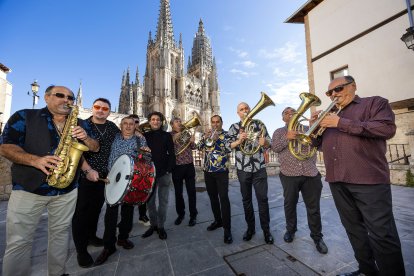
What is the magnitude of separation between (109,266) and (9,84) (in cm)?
2837

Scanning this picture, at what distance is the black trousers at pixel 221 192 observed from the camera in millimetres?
3447

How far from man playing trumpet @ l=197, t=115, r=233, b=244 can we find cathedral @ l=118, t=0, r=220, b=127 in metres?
44.7

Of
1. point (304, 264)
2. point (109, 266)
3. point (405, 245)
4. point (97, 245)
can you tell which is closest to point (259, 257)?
point (304, 264)

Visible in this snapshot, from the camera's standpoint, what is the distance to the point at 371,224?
1983 mm

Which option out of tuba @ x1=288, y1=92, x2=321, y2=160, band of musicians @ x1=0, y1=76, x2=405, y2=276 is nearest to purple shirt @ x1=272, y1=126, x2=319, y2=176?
band of musicians @ x1=0, y1=76, x2=405, y2=276

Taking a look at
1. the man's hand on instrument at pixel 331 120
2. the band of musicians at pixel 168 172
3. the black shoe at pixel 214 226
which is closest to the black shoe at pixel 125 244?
the band of musicians at pixel 168 172

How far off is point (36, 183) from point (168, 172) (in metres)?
2.22

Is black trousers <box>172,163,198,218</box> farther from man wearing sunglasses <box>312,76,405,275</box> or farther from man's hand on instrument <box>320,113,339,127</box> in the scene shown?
man's hand on instrument <box>320,113,339,127</box>

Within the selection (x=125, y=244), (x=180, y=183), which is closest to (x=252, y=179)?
(x=180, y=183)

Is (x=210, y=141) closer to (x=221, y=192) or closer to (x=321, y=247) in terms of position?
(x=221, y=192)

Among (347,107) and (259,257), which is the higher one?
(347,107)

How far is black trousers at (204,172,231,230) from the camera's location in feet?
11.3

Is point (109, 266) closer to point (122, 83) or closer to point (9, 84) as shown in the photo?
point (9, 84)

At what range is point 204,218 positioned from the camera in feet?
15.1
